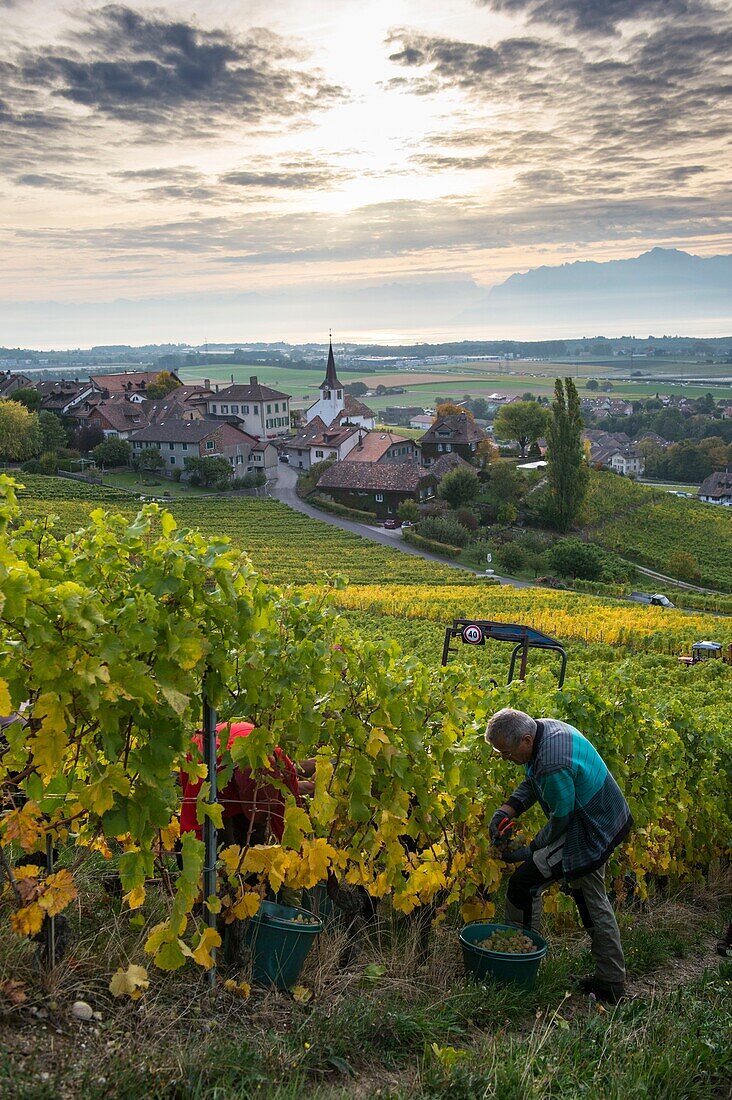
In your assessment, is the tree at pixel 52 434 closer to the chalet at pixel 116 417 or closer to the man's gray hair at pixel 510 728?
the chalet at pixel 116 417

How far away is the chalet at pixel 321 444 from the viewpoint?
3409 inches

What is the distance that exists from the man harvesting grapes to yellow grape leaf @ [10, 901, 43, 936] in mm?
2611

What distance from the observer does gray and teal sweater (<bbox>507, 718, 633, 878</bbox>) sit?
17.2 ft

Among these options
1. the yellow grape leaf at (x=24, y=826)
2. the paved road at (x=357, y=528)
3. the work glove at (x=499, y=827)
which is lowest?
the paved road at (x=357, y=528)

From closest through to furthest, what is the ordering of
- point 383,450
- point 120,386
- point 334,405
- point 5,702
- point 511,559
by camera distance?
point 5,702, point 511,559, point 383,450, point 334,405, point 120,386

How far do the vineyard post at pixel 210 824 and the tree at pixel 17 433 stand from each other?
7855 centimetres

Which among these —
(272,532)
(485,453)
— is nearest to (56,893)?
(272,532)

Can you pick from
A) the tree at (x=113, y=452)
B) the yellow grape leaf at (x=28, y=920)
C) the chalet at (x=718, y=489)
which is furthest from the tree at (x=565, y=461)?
the yellow grape leaf at (x=28, y=920)

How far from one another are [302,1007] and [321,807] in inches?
38.9

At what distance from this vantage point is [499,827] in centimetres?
593

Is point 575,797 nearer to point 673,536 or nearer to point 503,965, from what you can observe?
point 503,965

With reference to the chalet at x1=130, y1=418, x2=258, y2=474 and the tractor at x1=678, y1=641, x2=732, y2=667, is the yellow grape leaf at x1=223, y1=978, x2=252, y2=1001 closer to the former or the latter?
the tractor at x1=678, y1=641, x2=732, y2=667

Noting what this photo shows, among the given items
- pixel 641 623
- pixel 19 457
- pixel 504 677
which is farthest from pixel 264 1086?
pixel 19 457

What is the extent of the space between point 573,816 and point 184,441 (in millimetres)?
78746
